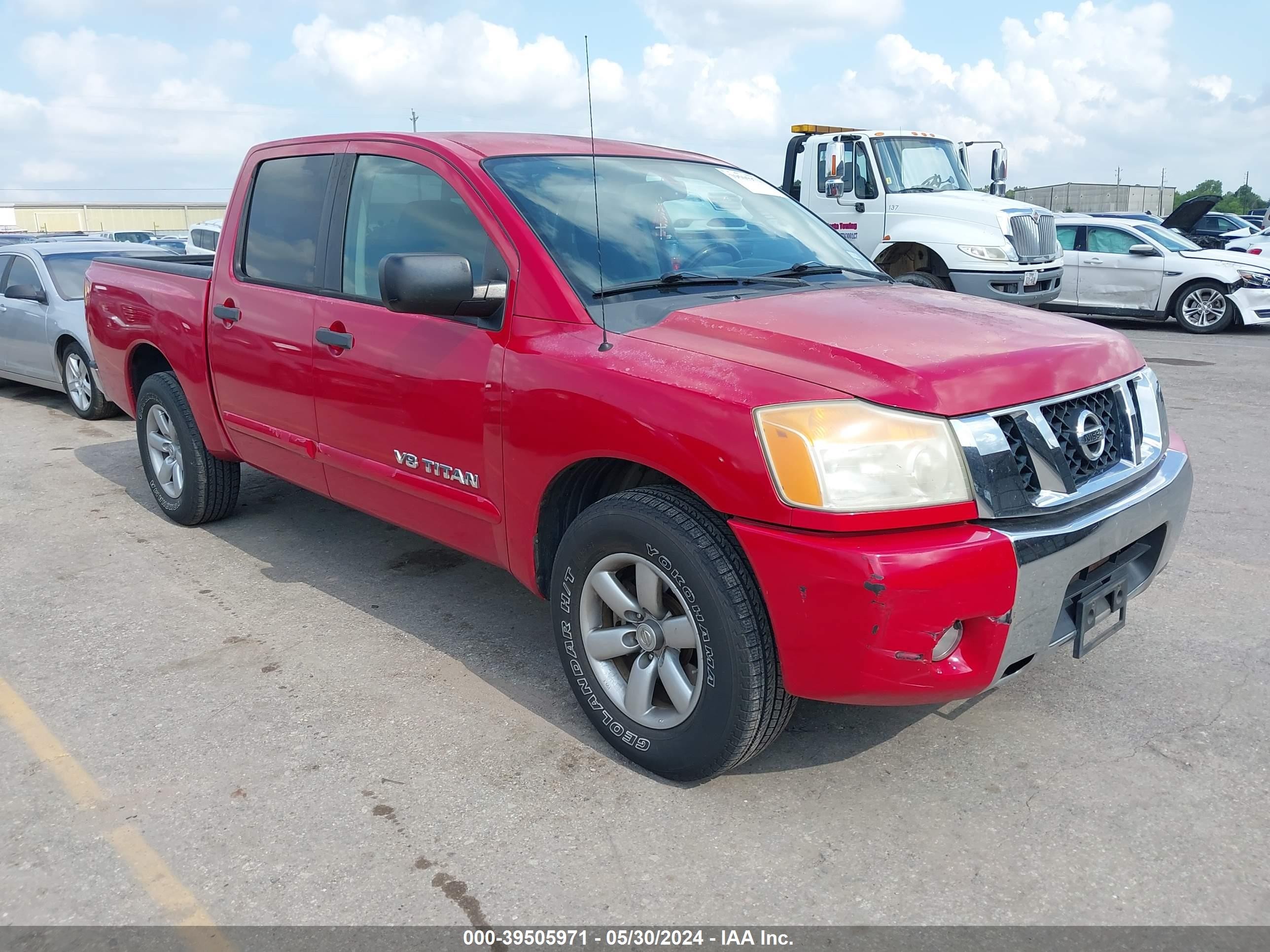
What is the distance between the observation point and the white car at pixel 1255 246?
14.6 m

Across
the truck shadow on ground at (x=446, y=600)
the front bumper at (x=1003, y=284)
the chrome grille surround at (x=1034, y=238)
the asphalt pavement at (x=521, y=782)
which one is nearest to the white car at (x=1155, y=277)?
the chrome grille surround at (x=1034, y=238)

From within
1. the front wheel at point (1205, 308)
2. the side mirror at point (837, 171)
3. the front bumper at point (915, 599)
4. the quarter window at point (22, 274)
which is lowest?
the front wheel at point (1205, 308)

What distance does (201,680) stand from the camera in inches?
143

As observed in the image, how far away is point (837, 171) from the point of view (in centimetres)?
1272

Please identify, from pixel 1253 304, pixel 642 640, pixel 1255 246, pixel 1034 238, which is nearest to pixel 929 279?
pixel 1034 238

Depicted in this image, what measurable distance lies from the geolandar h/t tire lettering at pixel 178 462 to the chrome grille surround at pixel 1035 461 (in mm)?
3896

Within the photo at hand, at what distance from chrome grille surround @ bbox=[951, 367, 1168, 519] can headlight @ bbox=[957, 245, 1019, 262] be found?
9.56 metres

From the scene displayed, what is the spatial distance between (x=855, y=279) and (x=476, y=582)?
208 centimetres

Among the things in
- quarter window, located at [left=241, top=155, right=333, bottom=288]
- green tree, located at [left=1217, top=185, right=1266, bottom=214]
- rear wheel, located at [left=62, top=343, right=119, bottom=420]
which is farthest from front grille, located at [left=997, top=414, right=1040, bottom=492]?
green tree, located at [left=1217, top=185, right=1266, bottom=214]

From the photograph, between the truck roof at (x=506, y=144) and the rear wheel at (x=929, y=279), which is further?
the rear wheel at (x=929, y=279)

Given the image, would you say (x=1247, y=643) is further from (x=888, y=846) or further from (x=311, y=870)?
(x=311, y=870)

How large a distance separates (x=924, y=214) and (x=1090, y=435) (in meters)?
10.2

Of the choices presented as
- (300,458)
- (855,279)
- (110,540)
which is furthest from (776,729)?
(110,540)

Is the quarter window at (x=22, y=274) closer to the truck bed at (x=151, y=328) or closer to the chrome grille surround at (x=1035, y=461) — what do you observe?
the truck bed at (x=151, y=328)
